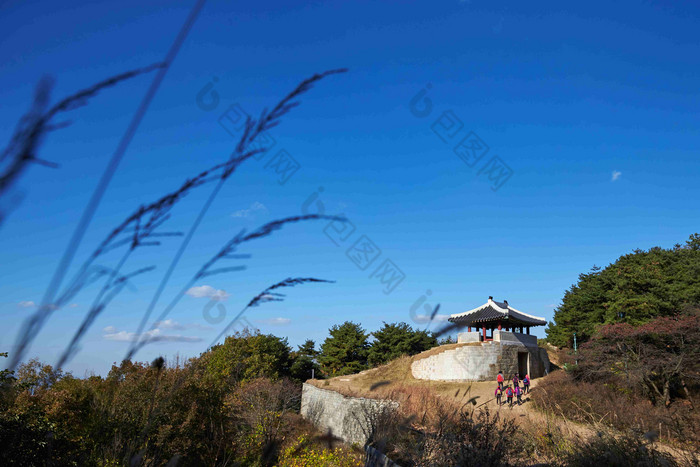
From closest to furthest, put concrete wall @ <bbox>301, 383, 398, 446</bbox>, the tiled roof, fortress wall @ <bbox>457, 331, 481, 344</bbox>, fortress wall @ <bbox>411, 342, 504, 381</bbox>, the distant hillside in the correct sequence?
concrete wall @ <bbox>301, 383, 398, 446</bbox> < the distant hillside < fortress wall @ <bbox>411, 342, 504, 381</bbox> < fortress wall @ <bbox>457, 331, 481, 344</bbox> < the tiled roof

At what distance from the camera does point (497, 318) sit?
25016 mm

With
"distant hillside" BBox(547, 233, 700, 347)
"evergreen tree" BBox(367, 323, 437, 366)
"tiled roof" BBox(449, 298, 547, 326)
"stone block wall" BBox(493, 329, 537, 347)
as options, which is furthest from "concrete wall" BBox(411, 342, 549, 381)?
"evergreen tree" BBox(367, 323, 437, 366)

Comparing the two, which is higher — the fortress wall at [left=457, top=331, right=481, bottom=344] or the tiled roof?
the tiled roof

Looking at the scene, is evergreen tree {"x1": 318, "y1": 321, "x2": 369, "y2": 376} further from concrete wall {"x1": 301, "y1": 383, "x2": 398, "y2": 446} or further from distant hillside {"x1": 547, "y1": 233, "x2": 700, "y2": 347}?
distant hillside {"x1": 547, "y1": 233, "x2": 700, "y2": 347}

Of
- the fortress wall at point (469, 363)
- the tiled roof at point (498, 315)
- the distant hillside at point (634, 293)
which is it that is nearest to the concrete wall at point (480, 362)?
the fortress wall at point (469, 363)

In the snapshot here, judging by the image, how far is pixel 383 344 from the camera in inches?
1340

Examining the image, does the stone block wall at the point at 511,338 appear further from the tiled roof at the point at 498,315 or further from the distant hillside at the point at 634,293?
the distant hillside at the point at 634,293

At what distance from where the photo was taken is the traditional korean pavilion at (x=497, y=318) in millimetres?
25552

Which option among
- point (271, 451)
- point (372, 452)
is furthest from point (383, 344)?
point (271, 451)

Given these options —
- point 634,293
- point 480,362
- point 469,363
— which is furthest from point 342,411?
point 634,293

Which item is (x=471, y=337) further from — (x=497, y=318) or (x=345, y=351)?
(x=345, y=351)

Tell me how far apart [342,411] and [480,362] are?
10.4 metres

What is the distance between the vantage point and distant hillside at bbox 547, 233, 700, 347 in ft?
62.3

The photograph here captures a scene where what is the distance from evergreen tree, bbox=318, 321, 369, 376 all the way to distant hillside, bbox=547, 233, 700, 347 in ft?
53.1
